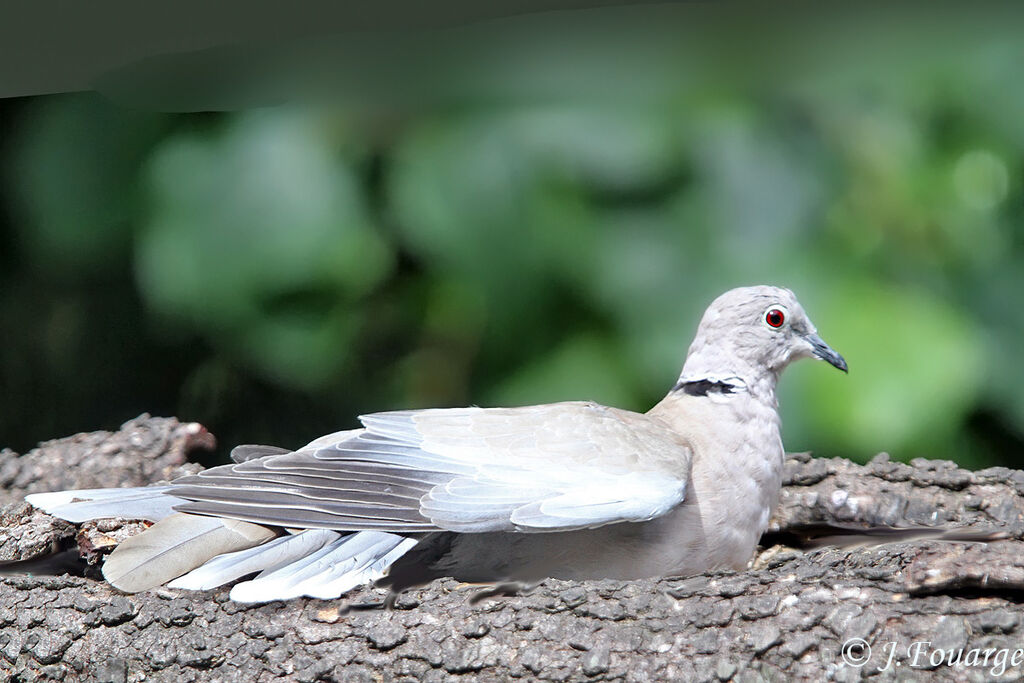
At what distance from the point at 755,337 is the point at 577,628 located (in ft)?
1.31

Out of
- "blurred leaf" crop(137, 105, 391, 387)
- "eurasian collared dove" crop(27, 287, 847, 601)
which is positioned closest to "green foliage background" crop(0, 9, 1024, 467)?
"blurred leaf" crop(137, 105, 391, 387)

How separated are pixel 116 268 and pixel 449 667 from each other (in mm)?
873

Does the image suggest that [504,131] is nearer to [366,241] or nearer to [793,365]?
[366,241]

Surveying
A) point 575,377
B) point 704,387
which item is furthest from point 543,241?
point 704,387

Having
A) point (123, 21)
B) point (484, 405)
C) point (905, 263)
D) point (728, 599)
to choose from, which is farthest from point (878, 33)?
point (123, 21)

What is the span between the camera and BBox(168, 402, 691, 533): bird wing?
0.90 meters

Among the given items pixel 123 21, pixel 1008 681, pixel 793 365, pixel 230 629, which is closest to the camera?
pixel 1008 681

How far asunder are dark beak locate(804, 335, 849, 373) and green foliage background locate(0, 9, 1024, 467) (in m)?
0.20

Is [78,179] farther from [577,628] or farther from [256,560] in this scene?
[577,628]

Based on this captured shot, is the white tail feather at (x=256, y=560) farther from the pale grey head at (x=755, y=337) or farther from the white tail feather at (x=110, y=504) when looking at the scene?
the pale grey head at (x=755, y=337)

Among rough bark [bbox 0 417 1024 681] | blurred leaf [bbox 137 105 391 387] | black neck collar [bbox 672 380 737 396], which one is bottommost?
rough bark [bbox 0 417 1024 681]

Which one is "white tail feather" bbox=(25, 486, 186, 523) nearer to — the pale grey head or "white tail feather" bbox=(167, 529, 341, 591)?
"white tail feather" bbox=(167, 529, 341, 591)

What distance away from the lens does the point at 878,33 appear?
1.32m

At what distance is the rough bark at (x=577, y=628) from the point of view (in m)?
0.79
